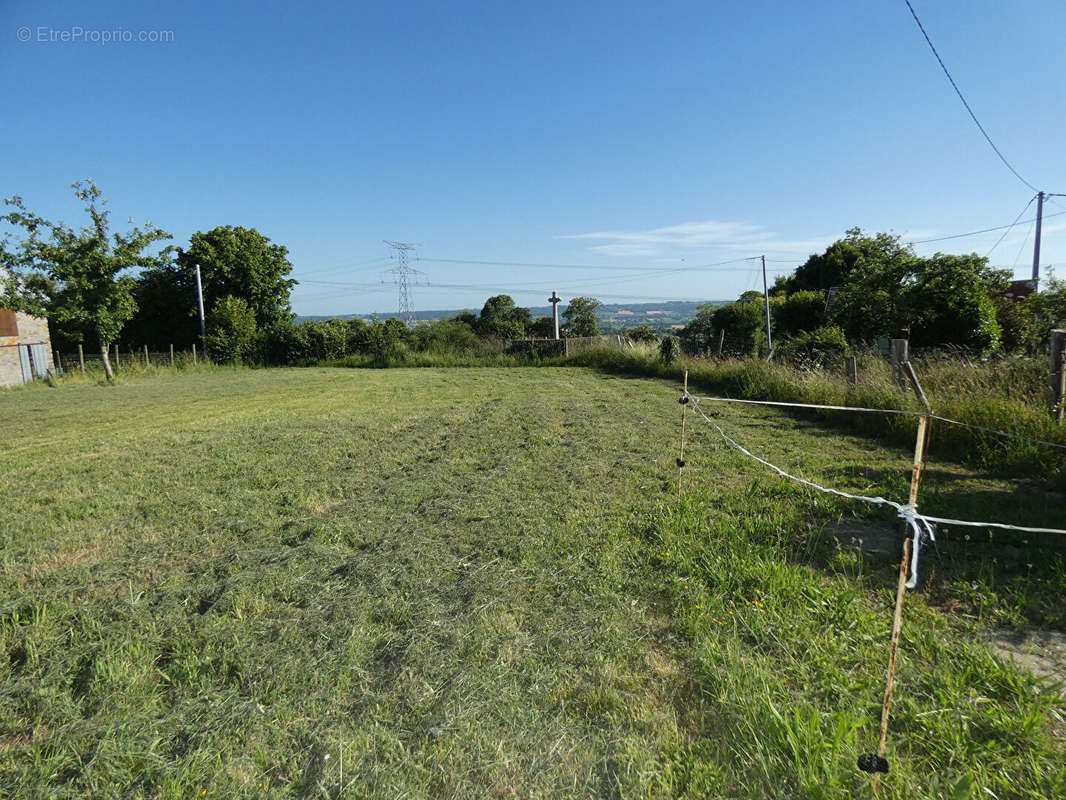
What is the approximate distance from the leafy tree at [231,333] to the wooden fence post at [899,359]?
25945 millimetres

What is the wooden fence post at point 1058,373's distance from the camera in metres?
5.58

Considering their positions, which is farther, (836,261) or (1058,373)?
(836,261)

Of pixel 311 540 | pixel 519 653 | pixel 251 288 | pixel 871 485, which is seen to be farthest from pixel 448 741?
pixel 251 288

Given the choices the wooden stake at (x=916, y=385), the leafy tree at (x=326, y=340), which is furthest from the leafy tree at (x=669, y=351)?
the leafy tree at (x=326, y=340)

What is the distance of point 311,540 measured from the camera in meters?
3.91

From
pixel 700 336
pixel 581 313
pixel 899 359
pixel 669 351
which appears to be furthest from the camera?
pixel 581 313

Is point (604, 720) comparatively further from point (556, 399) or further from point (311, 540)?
point (556, 399)

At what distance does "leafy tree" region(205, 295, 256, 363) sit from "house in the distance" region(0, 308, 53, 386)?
19.0ft

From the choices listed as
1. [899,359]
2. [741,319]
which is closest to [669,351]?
[899,359]

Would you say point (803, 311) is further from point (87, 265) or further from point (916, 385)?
point (87, 265)

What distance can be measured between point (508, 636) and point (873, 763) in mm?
1567

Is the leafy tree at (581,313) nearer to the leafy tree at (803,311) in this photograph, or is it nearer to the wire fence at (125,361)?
the leafy tree at (803,311)

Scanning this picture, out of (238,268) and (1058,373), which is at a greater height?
(238,268)

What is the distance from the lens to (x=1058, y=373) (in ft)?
18.4
